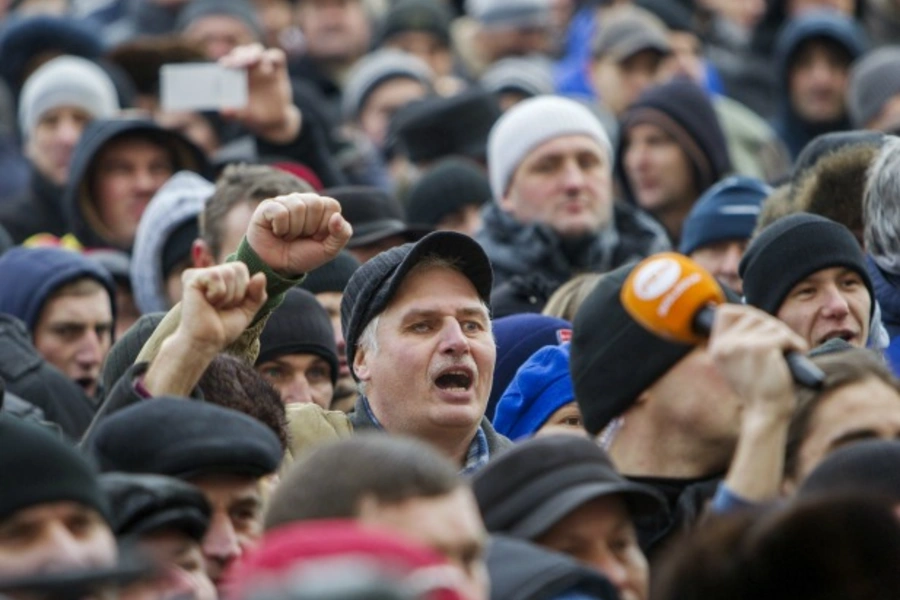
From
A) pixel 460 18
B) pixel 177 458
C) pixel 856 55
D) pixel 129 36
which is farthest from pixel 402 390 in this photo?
pixel 460 18

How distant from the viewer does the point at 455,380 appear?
25.0 ft

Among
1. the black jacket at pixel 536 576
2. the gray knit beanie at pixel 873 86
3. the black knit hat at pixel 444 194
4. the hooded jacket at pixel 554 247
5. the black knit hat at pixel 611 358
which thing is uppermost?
the black jacket at pixel 536 576

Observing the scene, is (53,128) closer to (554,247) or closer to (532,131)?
(532,131)

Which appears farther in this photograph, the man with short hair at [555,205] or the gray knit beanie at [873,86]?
the gray knit beanie at [873,86]

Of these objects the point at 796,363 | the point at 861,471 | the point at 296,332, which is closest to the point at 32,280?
the point at 296,332

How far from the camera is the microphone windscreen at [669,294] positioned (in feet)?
19.6

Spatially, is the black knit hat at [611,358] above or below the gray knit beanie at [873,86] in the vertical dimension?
above

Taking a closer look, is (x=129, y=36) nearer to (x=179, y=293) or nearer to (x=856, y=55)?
(x=856, y=55)

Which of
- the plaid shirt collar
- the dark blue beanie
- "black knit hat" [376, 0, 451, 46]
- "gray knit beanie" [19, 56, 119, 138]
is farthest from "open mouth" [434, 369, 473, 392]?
"black knit hat" [376, 0, 451, 46]

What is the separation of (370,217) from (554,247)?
2.46ft

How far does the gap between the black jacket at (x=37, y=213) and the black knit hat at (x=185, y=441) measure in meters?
6.70

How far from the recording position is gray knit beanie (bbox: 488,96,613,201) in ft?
36.0

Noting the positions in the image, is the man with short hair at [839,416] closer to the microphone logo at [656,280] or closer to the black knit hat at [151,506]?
the microphone logo at [656,280]

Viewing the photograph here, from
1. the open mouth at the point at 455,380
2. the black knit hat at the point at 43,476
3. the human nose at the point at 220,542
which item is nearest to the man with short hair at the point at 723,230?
the open mouth at the point at 455,380
